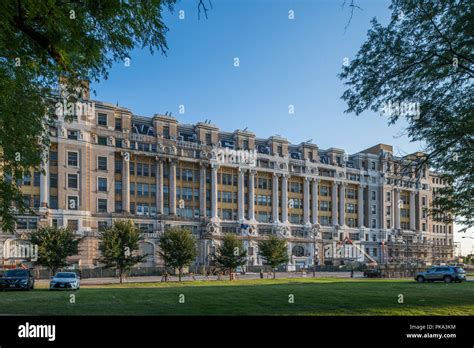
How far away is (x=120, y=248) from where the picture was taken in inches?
1823

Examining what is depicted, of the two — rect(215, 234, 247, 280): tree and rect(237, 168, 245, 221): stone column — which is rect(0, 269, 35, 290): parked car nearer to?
rect(215, 234, 247, 280): tree

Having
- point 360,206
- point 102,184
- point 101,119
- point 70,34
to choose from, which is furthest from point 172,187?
point 70,34

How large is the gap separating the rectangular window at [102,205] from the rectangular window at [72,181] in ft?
15.8

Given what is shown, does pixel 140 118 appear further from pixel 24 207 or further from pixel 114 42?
pixel 114 42

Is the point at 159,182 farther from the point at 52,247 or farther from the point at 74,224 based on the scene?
the point at 52,247

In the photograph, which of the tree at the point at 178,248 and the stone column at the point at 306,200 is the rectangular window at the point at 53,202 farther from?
the stone column at the point at 306,200

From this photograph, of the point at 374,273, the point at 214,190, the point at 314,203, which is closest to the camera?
the point at 374,273

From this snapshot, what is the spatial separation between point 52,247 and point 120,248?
6.82 m

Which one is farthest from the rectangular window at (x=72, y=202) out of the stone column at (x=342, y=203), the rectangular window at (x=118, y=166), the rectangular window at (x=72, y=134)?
the stone column at (x=342, y=203)

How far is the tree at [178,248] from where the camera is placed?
1960 inches

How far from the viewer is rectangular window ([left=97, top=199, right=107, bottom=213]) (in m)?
73.5

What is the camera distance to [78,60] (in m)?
8.67

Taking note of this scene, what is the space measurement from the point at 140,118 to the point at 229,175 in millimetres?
21579
